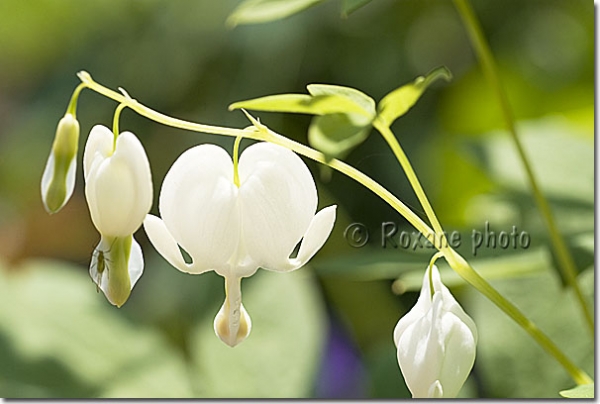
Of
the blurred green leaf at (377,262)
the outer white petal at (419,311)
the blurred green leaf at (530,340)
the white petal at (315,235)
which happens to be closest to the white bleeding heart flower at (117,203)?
the white petal at (315,235)

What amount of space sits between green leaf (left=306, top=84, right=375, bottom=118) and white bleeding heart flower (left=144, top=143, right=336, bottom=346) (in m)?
0.06

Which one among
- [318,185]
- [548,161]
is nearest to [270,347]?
[318,185]

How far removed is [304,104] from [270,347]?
571 millimetres

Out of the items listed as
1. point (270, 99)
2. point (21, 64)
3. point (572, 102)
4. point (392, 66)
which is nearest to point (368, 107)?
point (270, 99)

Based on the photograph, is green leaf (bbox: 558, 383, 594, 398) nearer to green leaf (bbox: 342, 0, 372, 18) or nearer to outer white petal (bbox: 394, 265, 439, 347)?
outer white petal (bbox: 394, 265, 439, 347)

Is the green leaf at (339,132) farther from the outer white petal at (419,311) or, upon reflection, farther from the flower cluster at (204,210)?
the outer white petal at (419,311)

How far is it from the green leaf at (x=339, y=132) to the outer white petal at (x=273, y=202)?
0.10ft

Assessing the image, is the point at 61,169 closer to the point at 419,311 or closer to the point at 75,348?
the point at 419,311

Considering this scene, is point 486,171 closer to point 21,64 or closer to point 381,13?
point 381,13

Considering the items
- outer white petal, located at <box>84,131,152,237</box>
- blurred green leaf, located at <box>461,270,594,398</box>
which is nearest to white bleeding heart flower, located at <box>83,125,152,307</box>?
outer white petal, located at <box>84,131,152,237</box>

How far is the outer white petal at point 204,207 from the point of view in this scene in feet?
2.32

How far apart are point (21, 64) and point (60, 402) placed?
27.8 inches

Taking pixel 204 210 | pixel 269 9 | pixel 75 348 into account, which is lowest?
pixel 75 348

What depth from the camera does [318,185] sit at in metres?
1.35
